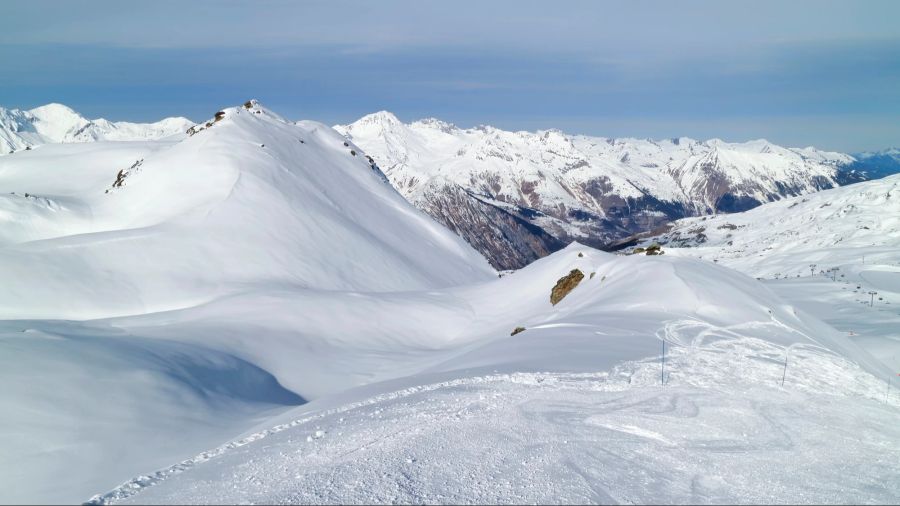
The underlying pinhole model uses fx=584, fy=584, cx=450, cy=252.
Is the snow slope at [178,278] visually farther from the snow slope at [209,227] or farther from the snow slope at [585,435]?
the snow slope at [585,435]

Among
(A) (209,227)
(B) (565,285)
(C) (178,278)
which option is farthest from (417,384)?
(A) (209,227)

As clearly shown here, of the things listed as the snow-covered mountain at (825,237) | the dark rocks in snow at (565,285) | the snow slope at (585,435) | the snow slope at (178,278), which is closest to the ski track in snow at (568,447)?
the snow slope at (585,435)

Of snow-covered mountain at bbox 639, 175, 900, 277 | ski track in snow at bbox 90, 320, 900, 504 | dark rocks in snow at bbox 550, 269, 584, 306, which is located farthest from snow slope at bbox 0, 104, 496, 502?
snow-covered mountain at bbox 639, 175, 900, 277

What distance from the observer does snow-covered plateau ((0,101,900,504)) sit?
9844 millimetres

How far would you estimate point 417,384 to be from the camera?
51.7 ft

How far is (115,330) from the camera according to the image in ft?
80.1

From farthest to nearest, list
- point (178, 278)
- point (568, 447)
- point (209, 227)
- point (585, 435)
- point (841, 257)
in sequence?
point (841, 257) < point (209, 227) < point (178, 278) < point (585, 435) < point (568, 447)

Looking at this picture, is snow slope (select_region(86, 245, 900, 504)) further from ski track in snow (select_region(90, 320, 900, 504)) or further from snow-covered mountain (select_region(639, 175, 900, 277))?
snow-covered mountain (select_region(639, 175, 900, 277))

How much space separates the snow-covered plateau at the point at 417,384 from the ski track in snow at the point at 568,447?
6 cm

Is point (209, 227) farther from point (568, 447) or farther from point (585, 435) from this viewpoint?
point (568, 447)

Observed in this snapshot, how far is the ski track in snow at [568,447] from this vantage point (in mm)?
9203

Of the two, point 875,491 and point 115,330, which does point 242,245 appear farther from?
point 875,491

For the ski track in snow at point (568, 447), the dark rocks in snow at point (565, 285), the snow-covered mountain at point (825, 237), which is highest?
the snow-covered mountain at point (825, 237)

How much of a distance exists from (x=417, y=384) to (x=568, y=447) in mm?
5812
